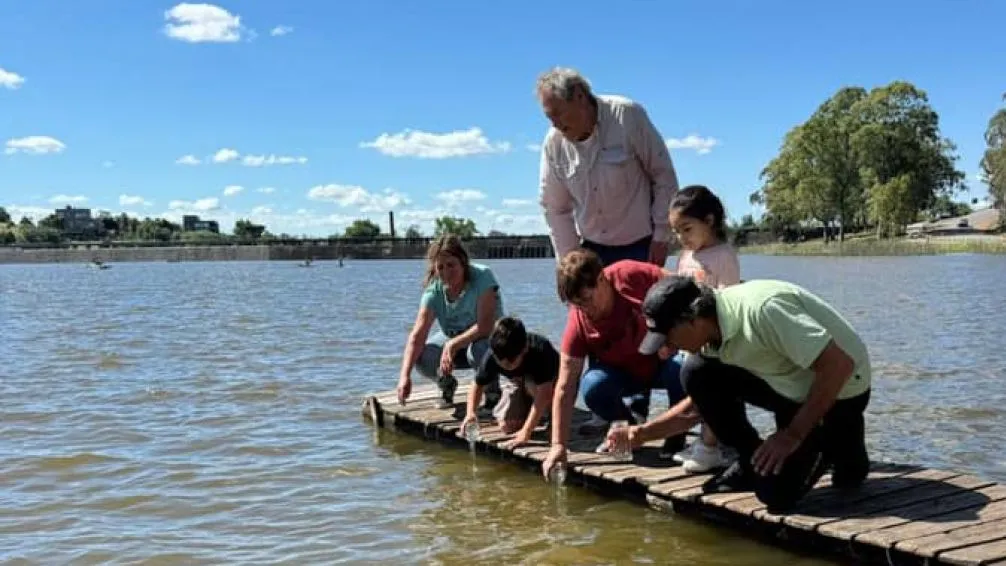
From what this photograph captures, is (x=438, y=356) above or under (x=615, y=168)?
under

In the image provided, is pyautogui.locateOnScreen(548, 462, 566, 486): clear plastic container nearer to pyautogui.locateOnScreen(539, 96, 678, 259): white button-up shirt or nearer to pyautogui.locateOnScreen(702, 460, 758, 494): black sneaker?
pyautogui.locateOnScreen(702, 460, 758, 494): black sneaker

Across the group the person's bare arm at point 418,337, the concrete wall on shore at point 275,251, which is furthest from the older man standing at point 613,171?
the concrete wall on shore at point 275,251

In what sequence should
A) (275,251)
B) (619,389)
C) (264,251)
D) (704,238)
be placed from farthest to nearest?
1. (264,251)
2. (275,251)
3. (619,389)
4. (704,238)

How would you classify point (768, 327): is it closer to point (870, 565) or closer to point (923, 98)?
point (870, 565)

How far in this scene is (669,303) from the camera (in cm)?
398

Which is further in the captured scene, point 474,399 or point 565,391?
point 474,399

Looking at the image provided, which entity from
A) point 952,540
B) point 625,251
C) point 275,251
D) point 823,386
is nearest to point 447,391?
point 625,251

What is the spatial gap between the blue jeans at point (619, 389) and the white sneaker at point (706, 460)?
0.35 m

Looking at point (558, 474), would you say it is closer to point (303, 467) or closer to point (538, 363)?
point (538, 363)

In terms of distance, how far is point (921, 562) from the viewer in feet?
12.5

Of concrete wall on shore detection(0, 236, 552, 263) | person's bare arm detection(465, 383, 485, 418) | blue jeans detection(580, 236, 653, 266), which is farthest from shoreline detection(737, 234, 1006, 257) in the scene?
person's bare arm detection(465, 383, 485, 418)

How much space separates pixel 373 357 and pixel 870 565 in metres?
10.5

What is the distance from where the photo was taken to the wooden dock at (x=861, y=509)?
387 centimetres

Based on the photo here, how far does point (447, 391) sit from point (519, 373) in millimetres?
1825
